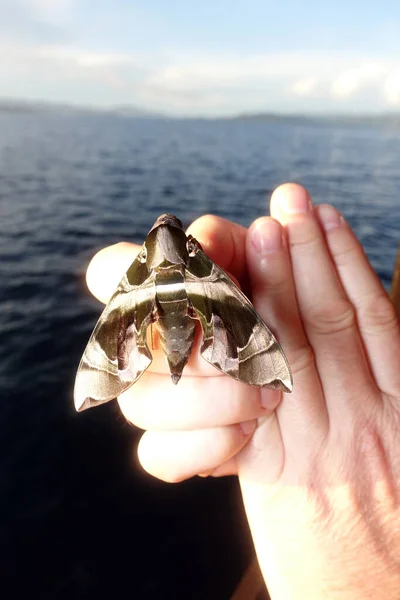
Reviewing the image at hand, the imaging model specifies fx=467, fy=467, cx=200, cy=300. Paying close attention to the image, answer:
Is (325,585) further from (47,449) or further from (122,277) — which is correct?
(47,449)

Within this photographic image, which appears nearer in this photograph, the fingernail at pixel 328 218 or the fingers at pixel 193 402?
the fingers at pixel 193 402

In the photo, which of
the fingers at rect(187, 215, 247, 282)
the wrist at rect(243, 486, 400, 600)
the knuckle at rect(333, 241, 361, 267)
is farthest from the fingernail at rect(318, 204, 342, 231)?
the wrist at rect(243, 486, 400, 600)

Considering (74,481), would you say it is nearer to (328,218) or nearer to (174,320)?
(174,320)

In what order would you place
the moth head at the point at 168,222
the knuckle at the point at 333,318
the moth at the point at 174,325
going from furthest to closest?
the knuckle at the point at 333,318 → the moth head at the point at 168,222 → the moth at the point at 174,325

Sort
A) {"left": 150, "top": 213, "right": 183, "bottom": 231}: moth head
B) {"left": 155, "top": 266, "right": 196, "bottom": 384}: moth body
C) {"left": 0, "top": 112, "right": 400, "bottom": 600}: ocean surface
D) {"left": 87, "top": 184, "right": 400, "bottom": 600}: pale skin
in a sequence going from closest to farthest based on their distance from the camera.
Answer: {"left": 155, "top": 266, "right": 196, "bottom": 384}: moth body, {"left": 87, "top": 184, "right": 400, "bottom": 600}: pale skin, {"left": 150, "top": 213, "right": 183, "bottom": 231}: moth head, {"left": 0, "top": 112, "right": 400, "bottom": 600}: ocean surface

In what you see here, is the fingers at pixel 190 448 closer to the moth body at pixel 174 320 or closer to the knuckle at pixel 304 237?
the moth body at pixel 174 320

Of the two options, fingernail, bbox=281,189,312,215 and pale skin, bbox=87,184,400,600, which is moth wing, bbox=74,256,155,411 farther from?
fingernail, bbox=281,189,312,215

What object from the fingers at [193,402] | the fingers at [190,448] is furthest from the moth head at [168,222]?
the fingers at [190,448]
